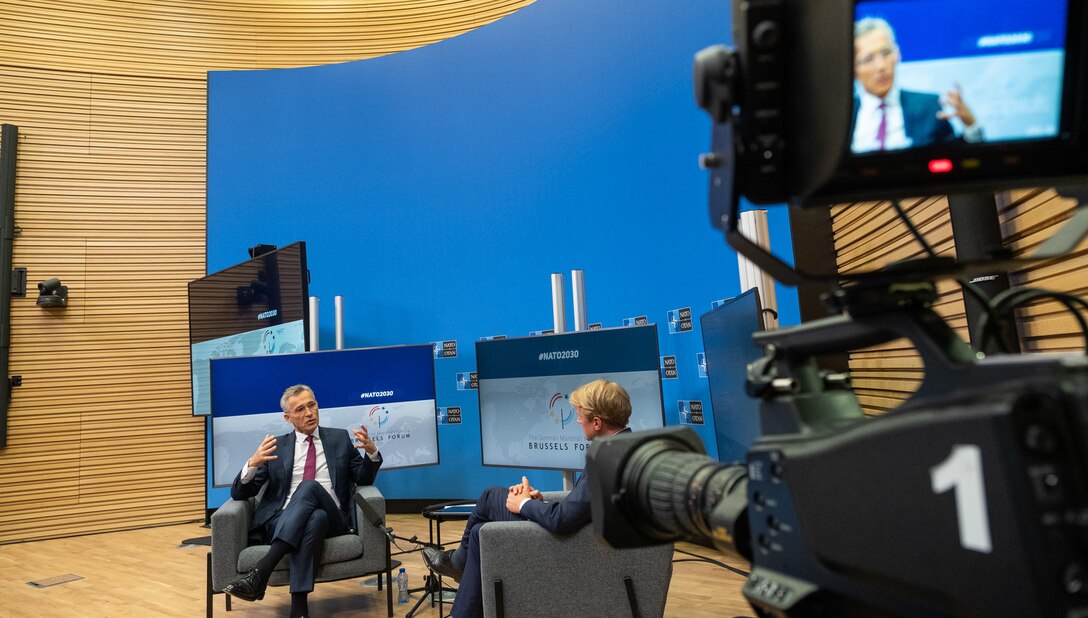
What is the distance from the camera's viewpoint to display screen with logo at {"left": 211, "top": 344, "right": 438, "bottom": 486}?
4590 mm

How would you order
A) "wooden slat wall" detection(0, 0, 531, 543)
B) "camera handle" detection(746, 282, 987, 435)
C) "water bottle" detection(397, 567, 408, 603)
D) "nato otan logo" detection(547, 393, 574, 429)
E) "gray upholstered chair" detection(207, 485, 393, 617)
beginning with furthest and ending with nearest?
"wooden slat wall" detection(0, 0, 531, 543), "nato otan logo" detection(547, 393, 574, 429), "water bottle" detection(397, 567, 408, 603), "gray upholstered chair" detection(207, 485, 393, 617), "camera handle" detection(746, 282, 987, 435)

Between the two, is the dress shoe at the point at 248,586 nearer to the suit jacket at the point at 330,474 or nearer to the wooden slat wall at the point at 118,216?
the suit jacket at the point at 330,474

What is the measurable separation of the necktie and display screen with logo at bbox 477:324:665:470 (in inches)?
40.7

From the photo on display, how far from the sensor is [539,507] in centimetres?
255

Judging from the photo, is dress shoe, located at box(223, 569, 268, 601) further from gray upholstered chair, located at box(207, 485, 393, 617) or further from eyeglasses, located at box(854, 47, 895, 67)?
eyeglasses, located at box(854, 47, 895, 67)

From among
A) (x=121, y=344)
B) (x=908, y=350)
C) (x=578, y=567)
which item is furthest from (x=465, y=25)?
(x=578, y=567)

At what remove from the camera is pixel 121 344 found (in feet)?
20.9

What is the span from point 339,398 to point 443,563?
1.96 metres

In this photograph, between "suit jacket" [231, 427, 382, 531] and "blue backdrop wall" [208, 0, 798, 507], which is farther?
"blue backdrop wall" [208, 0, 798, 507]

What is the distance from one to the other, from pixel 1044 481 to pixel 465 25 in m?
6.87

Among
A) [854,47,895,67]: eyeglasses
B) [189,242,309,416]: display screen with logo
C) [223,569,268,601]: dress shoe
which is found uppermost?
[189,242,309,416]: display screen with logo

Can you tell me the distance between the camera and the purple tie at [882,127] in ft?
2.33

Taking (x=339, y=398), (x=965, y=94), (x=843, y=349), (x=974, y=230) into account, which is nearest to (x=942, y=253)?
(x=974, y=230)

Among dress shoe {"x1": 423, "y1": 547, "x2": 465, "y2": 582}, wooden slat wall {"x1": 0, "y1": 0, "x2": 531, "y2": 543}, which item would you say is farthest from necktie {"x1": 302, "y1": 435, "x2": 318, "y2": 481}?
wooden slat wall {"x1": 0, "y1": 0, "x2": 531, "y2": 543}
